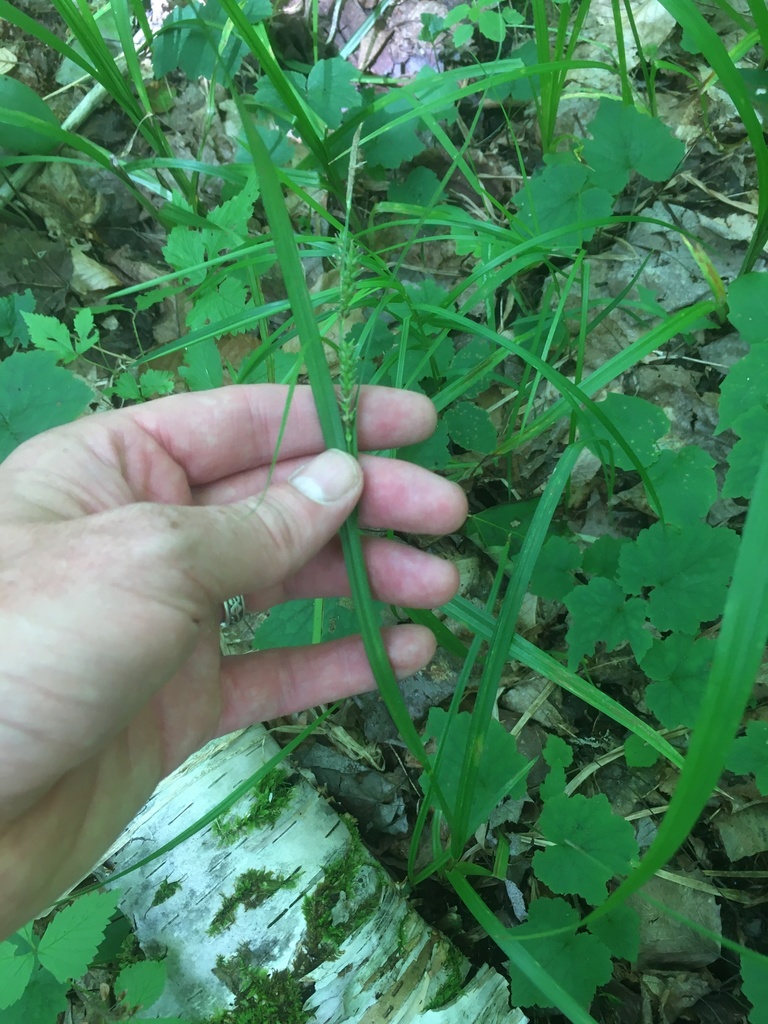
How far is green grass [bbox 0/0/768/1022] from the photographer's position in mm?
1225

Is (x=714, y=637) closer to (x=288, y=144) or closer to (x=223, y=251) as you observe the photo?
(x=223, y=251)

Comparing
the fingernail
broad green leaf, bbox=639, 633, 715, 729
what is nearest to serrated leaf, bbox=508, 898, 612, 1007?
broad green leaf, bbox=639, 633, 715, 729

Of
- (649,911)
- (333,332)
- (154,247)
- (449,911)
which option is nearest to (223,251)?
(333,332)

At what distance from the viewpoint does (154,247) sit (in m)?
2.38

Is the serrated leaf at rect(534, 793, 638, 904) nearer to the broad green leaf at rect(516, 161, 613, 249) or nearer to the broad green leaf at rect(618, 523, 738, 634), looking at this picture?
the broad green leaf at rect(618, 523, 738, 634)

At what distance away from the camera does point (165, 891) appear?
148cm

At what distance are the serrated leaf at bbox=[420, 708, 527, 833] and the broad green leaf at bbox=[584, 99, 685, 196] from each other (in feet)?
4.85

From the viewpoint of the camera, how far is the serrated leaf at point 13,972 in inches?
48.7

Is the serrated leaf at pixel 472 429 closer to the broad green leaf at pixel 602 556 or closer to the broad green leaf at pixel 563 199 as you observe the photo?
the broad green leaf at pixel 602 556

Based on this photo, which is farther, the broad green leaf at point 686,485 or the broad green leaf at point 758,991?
the broad green leaf at point 686,485

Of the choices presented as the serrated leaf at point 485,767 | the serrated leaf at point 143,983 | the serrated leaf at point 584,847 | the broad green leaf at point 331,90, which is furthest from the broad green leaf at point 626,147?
the serrated leaf at point 143,983

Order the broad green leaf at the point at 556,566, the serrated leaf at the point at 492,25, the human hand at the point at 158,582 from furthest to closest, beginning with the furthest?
the serrated leaf at the point at 492,25 → the broad green leaf at the point at 556,566 → the human hand at the point at 158,582

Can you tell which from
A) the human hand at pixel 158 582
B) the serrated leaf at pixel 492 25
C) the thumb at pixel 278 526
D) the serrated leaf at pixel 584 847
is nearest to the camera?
the human hand at pixel 158 582

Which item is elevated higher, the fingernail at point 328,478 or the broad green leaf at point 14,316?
the broad green leaf at point 14,316
